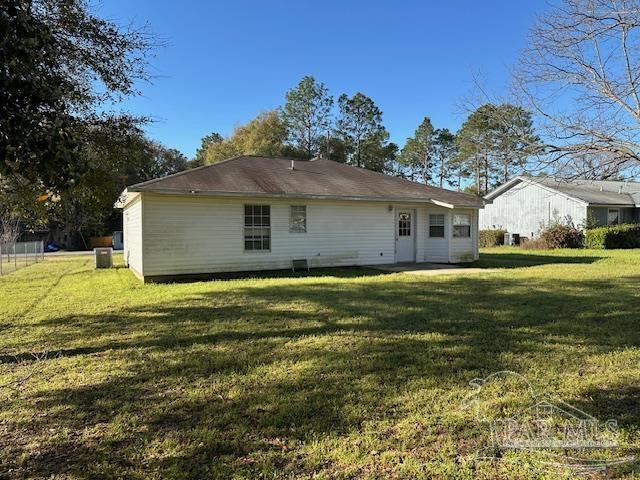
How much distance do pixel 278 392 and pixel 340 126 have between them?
48510 millimetres

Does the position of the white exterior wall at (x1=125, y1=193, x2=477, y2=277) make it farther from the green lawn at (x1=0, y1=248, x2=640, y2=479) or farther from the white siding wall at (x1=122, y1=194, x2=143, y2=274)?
the green lawn at (x1=0, y1=248, x2=640, y2=479)

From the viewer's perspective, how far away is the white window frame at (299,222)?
574 inches

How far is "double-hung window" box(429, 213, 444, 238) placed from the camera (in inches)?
672

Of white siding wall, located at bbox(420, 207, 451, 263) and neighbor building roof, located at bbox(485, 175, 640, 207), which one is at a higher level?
neighbor building roof, located at bbox(485, 175, 640, 207)

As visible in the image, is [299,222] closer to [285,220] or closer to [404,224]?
[285,220]

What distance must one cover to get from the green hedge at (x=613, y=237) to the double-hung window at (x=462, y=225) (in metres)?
12.6

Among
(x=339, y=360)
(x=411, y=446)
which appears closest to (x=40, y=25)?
(x=339, y=360)

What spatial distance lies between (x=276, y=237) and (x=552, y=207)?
22618 mm

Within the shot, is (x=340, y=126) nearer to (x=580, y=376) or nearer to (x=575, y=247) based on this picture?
(x=575, y=247)

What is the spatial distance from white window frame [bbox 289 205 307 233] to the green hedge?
1910 centimetres

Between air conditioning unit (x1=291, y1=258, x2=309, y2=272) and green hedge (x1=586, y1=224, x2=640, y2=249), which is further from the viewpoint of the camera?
green hedge (x1=586, y1=224, x2=640, y2=249)

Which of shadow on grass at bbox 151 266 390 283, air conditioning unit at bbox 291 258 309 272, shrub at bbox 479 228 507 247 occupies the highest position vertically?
shrub at bbox 479 228 507 247

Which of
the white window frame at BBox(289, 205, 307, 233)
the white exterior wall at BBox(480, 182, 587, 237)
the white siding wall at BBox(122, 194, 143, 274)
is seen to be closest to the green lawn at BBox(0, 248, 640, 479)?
the white siding wall at BBox(122, 194, 143, 274)

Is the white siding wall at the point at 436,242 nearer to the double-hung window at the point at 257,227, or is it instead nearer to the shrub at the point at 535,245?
the double-hung window at the point at 257,227
